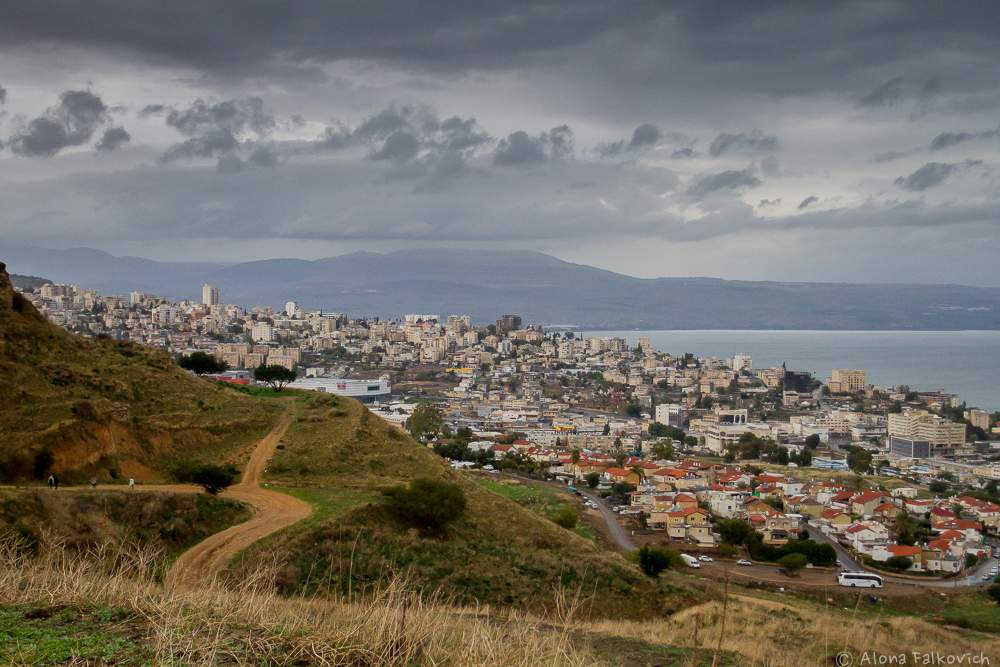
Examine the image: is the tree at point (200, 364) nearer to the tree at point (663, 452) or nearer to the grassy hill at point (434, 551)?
the grassy hill at point (434, 551)

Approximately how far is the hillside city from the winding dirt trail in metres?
10.2

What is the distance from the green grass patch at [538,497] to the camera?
2275 centimetres

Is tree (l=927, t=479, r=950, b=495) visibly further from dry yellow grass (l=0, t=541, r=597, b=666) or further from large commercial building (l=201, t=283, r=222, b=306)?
large commercial building (l=201, t=283, r=222, b=306)

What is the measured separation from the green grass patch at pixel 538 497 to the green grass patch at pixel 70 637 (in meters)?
17.8

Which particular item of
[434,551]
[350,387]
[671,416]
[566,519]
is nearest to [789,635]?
[434,551]

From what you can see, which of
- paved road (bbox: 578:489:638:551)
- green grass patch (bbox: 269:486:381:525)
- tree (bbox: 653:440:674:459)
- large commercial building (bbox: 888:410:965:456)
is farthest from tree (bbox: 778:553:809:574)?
large commercial building (bbox: 888:410:965:456)

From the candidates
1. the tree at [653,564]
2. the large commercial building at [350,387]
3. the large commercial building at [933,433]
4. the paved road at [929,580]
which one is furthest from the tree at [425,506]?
the large commercial building at [933,433]

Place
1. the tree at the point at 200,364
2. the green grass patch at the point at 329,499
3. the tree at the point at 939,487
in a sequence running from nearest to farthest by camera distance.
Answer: the green grass patch at the point at 329,499 → the tree at the point at 200,364 → the tree at the point at 939,487

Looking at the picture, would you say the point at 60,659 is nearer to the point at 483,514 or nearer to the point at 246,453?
the point at 483,514

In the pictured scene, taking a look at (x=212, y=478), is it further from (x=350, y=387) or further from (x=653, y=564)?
(x=350, y=387)

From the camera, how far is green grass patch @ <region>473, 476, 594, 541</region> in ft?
74.7

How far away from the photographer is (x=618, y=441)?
52.9m

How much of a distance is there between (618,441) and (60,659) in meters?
51.1

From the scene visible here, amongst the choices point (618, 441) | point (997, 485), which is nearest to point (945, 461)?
point (997, 485)
